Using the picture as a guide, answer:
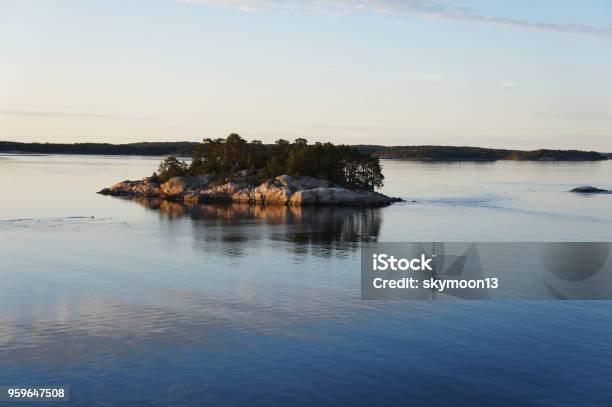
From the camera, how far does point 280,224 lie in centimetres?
12256

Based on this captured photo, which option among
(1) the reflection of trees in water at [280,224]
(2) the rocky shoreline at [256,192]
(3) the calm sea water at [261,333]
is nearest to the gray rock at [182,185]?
(2) the rocky shoreline at [256,192]

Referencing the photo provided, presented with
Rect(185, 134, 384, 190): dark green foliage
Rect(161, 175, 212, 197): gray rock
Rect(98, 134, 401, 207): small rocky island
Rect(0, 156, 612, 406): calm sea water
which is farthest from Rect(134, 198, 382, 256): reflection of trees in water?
Rect(185, 134, 384, 190): dark green foliage

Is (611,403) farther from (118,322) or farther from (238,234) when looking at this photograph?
(238,234)

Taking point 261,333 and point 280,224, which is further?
point 280,224

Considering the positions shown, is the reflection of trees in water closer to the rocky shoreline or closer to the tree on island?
Answer: the rocky shoreline

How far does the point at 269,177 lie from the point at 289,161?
7123 mm

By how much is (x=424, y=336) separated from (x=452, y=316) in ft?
22.0

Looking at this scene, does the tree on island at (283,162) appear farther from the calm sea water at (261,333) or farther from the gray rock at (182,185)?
the calm sea water at (261,333)

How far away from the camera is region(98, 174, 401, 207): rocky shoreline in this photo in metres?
158

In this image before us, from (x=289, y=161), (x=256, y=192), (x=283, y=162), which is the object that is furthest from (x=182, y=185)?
(x=289, y=161)

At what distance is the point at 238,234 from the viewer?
353ft

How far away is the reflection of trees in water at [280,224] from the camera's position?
3885 inches

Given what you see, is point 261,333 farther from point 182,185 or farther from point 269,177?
point 182,185

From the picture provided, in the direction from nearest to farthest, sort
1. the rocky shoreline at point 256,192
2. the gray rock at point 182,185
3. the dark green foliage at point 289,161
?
the rocky shoreline at point 256,192
the dark green foliage at point 289,161
the gray rock at point 182,185
